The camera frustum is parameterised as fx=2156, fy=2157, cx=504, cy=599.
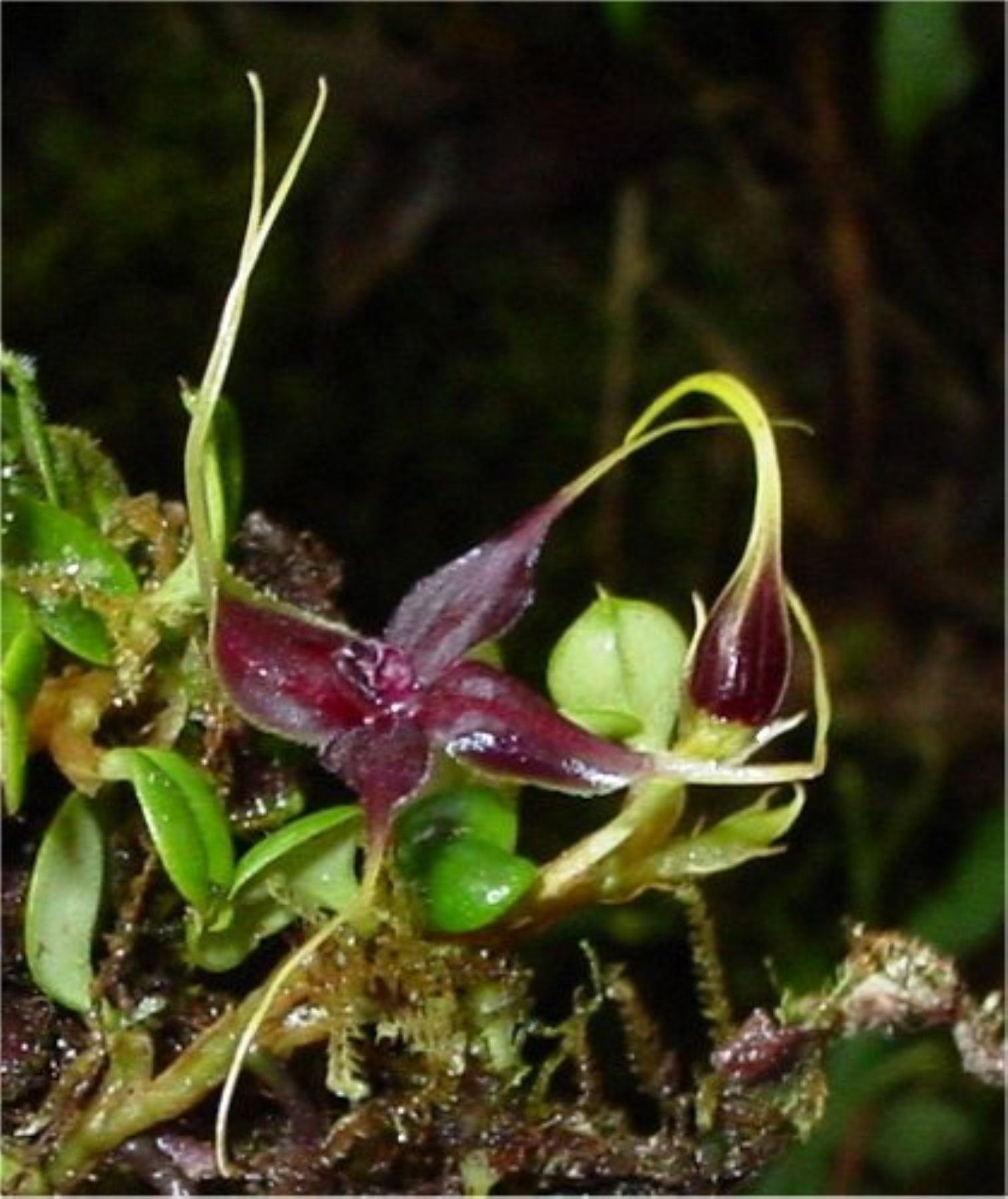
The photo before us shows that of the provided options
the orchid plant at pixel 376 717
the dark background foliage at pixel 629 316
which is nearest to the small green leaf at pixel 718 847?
the orchid plant at pixel 376 717

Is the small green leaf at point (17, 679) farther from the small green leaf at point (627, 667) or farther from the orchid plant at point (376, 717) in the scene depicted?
the small green leaf at point (627, 667)

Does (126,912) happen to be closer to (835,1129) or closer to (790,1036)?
(790,1036)

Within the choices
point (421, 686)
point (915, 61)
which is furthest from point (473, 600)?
point (915, 61)

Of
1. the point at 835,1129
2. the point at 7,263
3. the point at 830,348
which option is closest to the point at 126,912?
the point at 835,1129

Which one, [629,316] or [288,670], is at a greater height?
[629,316]

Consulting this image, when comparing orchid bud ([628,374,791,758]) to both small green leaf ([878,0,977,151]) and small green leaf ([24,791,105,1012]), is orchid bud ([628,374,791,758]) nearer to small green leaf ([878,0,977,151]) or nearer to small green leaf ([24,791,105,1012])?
small green leaf ([24,791,105,1012])

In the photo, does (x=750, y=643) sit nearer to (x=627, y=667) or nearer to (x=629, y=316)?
(x=627, y=667)
